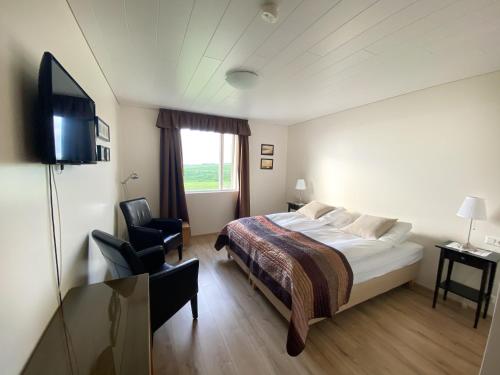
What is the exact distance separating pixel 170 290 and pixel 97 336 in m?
0.70

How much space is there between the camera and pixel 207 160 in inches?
174

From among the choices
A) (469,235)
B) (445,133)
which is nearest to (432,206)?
(469,235)

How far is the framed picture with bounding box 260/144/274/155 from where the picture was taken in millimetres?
4809

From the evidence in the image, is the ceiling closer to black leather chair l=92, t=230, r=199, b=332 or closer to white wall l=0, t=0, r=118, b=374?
white wall l=0, t=0, r=118, b=374

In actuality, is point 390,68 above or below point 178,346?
above

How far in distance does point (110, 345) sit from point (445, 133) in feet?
11.4

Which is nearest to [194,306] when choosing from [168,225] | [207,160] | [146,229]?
[146,229]

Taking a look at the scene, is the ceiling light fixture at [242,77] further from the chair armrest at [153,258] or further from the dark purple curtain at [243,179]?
the dark purple curtain at [243,179]

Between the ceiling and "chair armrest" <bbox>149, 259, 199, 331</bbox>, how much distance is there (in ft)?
5.86

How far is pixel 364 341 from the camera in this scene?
6.08 feet

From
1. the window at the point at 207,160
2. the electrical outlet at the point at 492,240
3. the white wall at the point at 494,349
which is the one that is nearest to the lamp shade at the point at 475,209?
the electrical outlet at the point at 492,240

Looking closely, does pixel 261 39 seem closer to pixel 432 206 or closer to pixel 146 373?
pixel 146 373

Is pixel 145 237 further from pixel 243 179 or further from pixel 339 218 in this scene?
pixel 339 218

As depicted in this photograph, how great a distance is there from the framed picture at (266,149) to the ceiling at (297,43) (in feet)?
6.82
